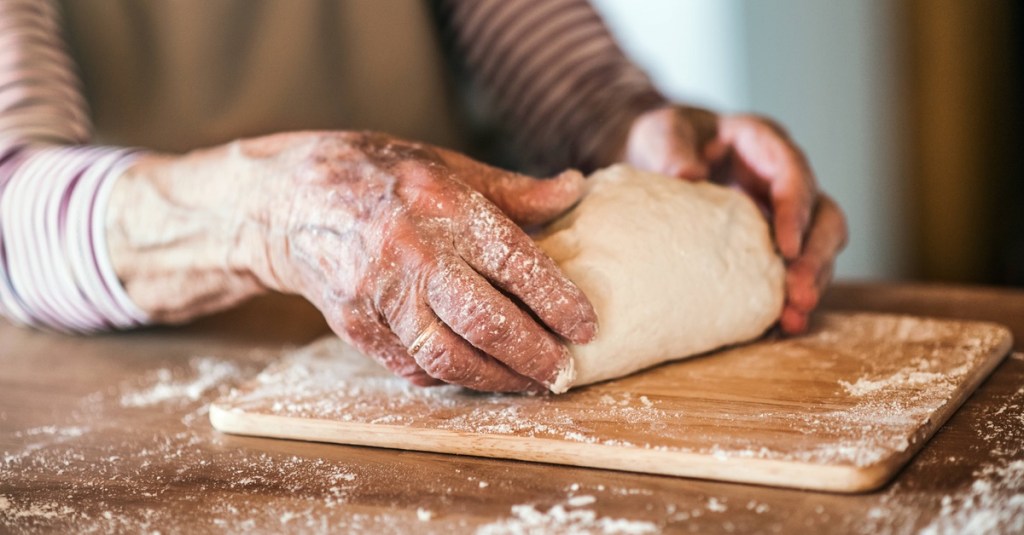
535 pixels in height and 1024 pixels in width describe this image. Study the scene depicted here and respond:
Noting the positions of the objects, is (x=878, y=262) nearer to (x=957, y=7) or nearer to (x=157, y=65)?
(x=957, y=7)

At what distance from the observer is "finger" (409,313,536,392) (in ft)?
3.46

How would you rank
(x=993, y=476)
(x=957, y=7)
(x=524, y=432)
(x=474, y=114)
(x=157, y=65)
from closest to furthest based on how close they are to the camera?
1. (x=993, y=476)
2. (x=524, y=432)
3. (x=157, y=65)
4. (x=474, y=114)
5. (x=957, y=7)

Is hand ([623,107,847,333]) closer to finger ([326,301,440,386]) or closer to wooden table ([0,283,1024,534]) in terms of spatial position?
wooden table ([0,283,1024,534])

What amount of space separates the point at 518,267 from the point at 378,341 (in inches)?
Answer: 7.8

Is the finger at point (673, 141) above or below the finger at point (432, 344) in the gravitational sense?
above

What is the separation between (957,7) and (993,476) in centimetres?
277

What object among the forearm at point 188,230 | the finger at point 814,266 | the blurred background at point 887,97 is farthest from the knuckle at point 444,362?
the blurred background at point 887,97

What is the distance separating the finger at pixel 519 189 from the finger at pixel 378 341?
0.67ft

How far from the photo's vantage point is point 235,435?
3.82 ft

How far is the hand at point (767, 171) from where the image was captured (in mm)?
1372

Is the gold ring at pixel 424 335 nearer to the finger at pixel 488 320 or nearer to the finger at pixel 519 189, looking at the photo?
the finger at pixel 488 320

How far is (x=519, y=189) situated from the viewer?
3.93 ft

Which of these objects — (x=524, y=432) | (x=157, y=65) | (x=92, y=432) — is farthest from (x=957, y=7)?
(x=92, y=432)

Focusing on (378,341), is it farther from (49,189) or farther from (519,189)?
(49,189)
